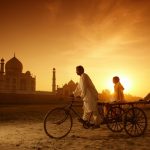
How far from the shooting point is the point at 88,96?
7.80 metres

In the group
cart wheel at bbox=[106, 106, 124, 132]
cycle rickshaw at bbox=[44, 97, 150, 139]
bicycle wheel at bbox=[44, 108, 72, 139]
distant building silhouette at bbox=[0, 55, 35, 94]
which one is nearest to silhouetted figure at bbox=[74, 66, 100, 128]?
cycle rickshaw at bbox=[44, 97, 150, 139]

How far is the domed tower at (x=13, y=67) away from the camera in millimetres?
60144

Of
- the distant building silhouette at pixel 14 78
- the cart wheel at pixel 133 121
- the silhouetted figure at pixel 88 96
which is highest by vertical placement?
the distant building silhouette at pixel 14 78

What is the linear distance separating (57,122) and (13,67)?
54.7 m

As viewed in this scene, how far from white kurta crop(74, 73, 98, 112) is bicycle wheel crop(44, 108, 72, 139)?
0.65 m

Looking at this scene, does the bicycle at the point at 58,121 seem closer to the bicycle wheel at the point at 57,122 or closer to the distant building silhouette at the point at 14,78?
the bicycle wheel at the point at 57,122

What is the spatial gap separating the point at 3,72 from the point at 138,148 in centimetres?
5533

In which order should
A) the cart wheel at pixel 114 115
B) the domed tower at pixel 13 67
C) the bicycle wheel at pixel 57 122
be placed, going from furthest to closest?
the domed tower at pixel 13 67 < the cart wheel at pixel 114 115 < the bicycle wheel at pixel 57 122

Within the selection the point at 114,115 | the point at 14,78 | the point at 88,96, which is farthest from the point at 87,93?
the point at 14,78

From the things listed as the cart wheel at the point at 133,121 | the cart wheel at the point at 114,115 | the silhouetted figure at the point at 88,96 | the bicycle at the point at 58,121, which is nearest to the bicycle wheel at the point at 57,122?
the bicycle at the point at 58,121

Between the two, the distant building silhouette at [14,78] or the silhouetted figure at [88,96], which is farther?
the distant building silhouette at [14,78]

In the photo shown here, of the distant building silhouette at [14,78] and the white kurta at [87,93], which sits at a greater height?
the distant building silhouette at [14,78]

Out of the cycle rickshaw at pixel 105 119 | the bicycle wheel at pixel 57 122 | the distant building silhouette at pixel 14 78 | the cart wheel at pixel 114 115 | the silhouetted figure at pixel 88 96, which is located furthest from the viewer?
the distant building silhouette at pixel 14 78

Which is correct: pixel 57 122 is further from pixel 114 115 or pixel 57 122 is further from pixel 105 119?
pixel 114 115
